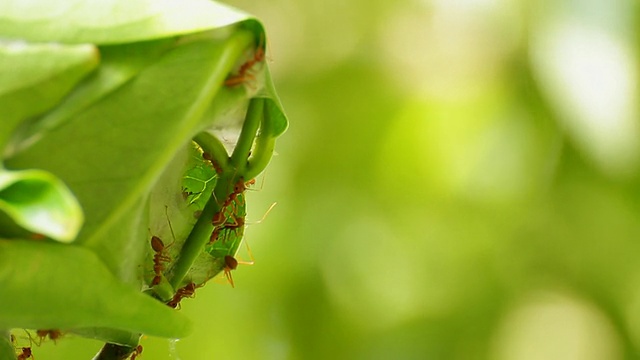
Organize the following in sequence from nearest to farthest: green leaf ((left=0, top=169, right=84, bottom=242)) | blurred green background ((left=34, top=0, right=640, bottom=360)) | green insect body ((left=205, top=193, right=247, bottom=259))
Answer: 1. green leaf ((left=0, top=169, right=84, bottom=242))
2. green insect body ((left=205, top=193, right=247, bottom=259))
3. blurred green background ((left=34, top=0, right=640, bottom=360))

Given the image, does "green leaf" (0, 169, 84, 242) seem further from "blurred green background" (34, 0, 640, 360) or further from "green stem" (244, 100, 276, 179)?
"blurred green background" (34, 0, 640, 360)

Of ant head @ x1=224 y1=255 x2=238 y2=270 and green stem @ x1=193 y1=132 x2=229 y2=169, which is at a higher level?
green stem @ x1=193 y1=132 x2=229 y2=169

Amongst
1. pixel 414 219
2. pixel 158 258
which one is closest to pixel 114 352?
pixel 158 258

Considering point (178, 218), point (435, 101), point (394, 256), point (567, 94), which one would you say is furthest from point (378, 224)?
point (178, 218)

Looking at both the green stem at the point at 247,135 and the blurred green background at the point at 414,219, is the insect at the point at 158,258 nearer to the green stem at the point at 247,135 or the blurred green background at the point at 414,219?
the green stem at the point at 247,135

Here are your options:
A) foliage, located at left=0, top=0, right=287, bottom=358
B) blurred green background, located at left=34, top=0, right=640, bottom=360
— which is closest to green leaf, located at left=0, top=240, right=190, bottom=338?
foliage, located at left=0, top=0, right=287, bottom=358

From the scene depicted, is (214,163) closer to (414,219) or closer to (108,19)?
(108,19)

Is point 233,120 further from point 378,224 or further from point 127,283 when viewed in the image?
point 378,224
